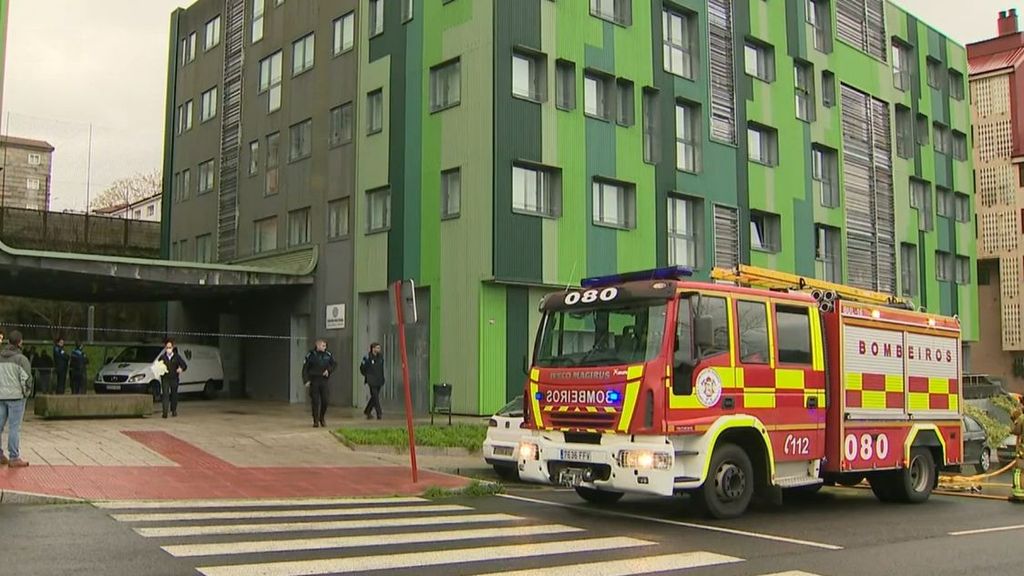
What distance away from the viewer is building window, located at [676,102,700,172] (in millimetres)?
28953

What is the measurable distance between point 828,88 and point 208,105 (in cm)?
2504

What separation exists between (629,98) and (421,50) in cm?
635

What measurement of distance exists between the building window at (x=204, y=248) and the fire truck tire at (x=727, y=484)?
30.1m

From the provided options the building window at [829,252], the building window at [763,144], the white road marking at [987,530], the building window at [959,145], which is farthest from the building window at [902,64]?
the white road marking at [987,530]

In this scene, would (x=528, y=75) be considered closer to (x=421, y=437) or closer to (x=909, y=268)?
(x=421, y=437)

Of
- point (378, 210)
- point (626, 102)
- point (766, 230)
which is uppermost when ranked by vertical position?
point (626, 102)

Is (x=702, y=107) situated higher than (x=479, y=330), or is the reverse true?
(x=702, y=107)

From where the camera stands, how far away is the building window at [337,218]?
28.8 meters

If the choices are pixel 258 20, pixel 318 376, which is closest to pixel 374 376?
pixel 318 376

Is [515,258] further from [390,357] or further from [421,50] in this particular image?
[421,50]

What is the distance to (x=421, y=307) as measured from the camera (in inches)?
998

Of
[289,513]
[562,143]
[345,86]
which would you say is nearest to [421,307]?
[562,143]

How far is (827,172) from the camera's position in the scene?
3503 centimetres

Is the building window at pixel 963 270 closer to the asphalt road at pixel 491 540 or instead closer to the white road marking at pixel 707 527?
the asphalt road at pixel 491 540
